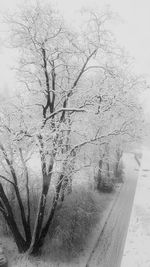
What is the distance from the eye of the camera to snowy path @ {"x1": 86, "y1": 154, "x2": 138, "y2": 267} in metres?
13.1

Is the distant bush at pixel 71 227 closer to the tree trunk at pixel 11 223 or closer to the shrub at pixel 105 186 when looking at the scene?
the tree trunk at pixel 11 223

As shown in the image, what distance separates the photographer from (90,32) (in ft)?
32.4

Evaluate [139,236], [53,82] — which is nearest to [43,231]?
[139,236]

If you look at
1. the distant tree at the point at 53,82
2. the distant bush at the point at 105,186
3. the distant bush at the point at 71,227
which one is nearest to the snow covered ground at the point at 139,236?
the distant tree at the point at 53,82

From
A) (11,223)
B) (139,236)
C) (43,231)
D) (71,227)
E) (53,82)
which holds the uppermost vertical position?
(53,82)

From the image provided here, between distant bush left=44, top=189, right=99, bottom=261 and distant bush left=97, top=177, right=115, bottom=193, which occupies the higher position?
distant bush left=44, top=189, right=99, bottom=261

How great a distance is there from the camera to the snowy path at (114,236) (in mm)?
13133

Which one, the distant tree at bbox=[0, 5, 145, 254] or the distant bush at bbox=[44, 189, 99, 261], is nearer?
the distant tree at bbox=[0, 5, 145, 254]

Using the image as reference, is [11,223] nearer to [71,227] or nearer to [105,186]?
[71,227]

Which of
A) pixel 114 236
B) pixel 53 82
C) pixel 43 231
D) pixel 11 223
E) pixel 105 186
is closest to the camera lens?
pixel 53 82

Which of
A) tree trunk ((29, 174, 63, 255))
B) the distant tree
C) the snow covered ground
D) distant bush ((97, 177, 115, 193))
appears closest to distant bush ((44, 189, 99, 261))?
tree trunk ((29, 174, 63, 255))

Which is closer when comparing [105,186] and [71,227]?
[71,227]

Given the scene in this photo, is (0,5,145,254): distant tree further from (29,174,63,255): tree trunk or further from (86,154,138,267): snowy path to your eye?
(86,154,138,267): snowy path

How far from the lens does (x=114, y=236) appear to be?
15.6 m
